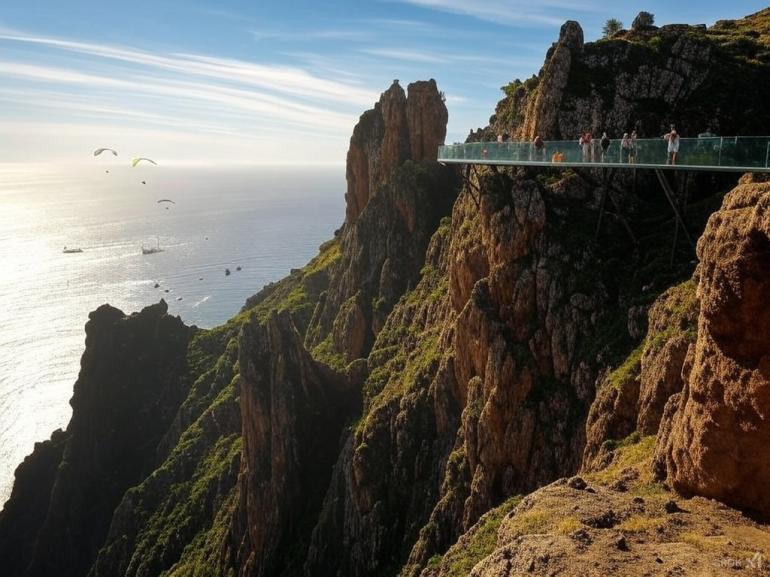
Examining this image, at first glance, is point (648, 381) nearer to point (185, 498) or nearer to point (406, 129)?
point (406, 129)

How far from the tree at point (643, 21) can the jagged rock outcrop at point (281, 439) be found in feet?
124

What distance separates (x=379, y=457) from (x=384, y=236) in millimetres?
29812

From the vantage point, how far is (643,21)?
151 ft

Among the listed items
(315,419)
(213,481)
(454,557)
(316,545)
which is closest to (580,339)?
(454,557)

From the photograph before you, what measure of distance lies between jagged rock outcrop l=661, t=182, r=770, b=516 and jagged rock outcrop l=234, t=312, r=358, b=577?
41.1m

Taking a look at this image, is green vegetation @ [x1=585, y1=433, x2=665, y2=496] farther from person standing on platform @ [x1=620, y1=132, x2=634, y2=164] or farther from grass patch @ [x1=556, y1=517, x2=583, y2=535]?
person standing on platform @ [x1=620, y1=132, x2=634, y2=164]

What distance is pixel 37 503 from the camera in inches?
A: 3659

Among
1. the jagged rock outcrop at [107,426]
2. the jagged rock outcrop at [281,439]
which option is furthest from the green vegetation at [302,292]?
the jagged rock outcrop at [281,439]

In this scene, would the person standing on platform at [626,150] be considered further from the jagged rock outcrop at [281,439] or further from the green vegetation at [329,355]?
the green vegetation at [329,355]

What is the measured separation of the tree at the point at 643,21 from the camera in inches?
1801

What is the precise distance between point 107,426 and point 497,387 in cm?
7854

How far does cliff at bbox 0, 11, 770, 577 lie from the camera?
17422 millimetres

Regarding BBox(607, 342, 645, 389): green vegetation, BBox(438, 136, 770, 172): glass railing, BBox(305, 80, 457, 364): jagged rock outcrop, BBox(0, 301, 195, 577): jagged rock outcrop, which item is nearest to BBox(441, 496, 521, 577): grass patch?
BBox(607, 342, 645, 389): green vegetation

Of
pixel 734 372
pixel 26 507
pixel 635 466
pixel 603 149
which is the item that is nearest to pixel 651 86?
pixel 603 149
